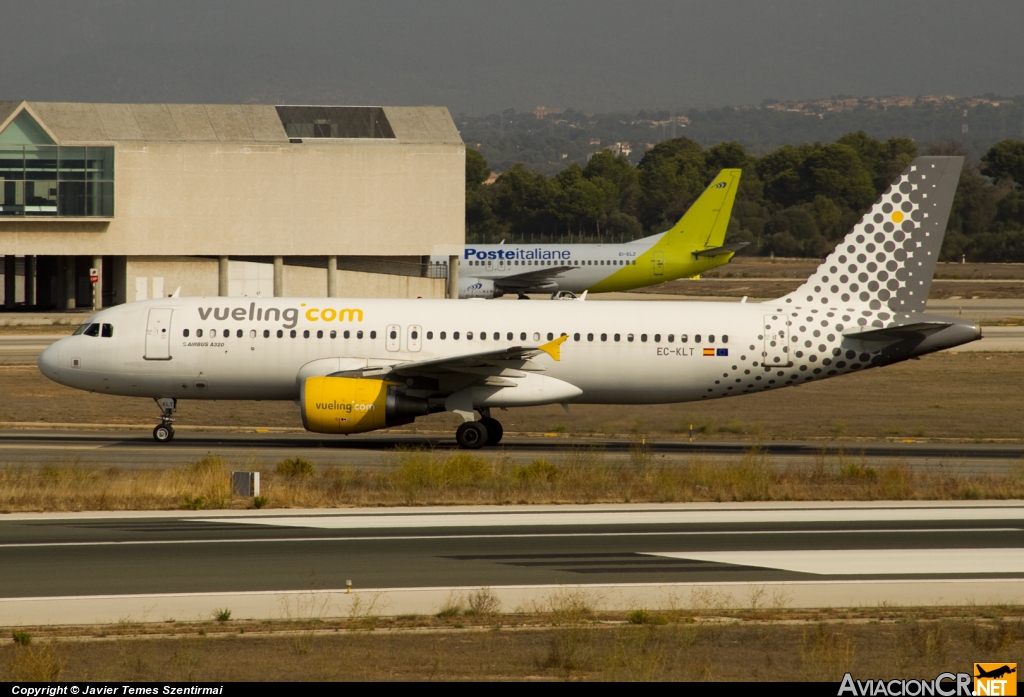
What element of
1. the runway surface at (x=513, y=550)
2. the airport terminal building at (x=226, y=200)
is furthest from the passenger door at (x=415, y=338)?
the airport terminal building at (x=226, y=200)

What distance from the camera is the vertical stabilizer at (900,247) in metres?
30.9

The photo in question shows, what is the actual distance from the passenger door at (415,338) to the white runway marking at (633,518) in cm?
902

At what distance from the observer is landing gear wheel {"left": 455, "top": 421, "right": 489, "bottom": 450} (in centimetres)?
3039

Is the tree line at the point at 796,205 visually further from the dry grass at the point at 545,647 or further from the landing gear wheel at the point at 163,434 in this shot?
the dry grass at the point at 545,647

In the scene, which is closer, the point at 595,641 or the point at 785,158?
the point at 595,641

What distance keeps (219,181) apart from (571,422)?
170 ft

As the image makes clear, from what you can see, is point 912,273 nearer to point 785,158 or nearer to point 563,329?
point 563,329

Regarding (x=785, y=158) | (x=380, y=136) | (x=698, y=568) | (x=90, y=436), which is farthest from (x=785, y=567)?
(x=785, y=158)

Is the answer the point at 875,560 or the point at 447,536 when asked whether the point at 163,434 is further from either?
the point at 875,560

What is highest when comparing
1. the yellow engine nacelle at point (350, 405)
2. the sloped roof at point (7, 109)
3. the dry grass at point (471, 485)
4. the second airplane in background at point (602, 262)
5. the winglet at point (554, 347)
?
the sloped roof at point (7, 109)

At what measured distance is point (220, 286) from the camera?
78.1m

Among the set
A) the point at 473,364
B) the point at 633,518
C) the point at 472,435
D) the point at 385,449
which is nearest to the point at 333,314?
the point at 385,449

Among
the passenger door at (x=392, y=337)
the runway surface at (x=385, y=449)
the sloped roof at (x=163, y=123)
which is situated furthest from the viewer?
the sloped roof at (x=163, y=123)

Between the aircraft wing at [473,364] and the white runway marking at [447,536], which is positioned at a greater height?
the aircraft wing at [473,364]
